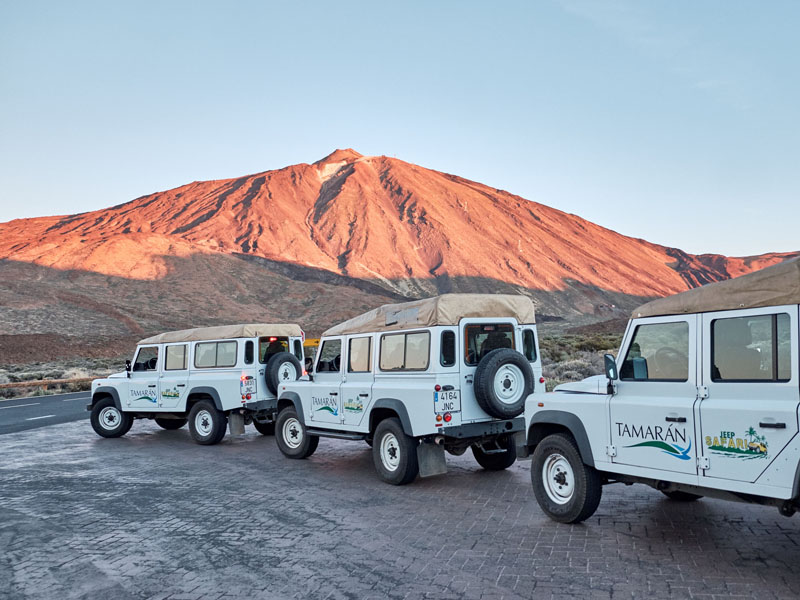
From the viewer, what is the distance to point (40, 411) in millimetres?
21516

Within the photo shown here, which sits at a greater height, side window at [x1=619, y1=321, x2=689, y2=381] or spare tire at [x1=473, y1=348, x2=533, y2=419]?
side window at [x1=619, y1=321, x2=689, y2=381]

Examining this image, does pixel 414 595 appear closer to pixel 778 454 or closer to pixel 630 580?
pixel 630 580

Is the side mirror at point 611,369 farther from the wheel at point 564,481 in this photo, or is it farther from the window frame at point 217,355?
the window frame at point 217,355

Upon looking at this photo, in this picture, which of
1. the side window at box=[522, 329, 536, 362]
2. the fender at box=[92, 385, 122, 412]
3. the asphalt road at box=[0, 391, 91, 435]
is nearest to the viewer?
the side window at box=[522, 329, 536, 362]

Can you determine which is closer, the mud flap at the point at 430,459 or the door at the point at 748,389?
the door at the point at 748,389

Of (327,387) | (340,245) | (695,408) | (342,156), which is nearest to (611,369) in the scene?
(695,408)

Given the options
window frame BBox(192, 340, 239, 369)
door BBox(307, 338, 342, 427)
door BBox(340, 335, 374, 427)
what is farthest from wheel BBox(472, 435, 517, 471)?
window frame BBox(192, 340, 239, 369)

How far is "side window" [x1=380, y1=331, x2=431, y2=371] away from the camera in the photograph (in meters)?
9.28

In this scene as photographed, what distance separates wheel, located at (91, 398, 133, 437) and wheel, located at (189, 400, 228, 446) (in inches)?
92.6

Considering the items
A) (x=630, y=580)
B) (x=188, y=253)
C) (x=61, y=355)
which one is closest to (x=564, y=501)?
(x=630, y=580)

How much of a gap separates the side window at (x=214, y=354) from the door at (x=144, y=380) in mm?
1317

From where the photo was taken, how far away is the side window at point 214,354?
13227mm

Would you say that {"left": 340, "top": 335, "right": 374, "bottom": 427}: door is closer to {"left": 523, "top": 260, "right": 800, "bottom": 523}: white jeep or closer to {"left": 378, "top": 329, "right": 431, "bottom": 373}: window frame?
{"left": 378, "top": 329, "right": 431, "bottom": 373}: window frame

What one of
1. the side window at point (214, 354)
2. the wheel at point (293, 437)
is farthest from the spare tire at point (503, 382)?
the side window at point (214, 354)
